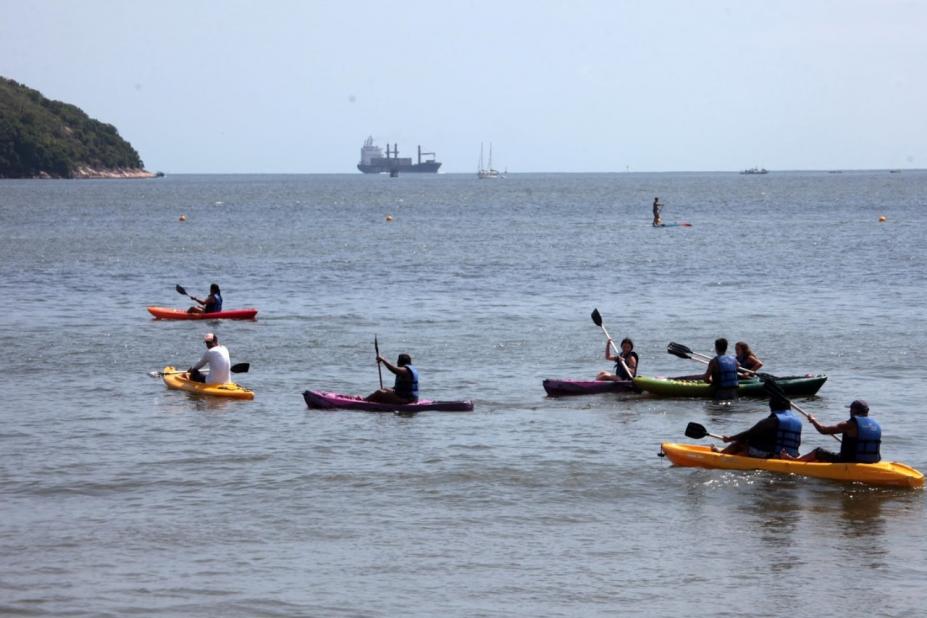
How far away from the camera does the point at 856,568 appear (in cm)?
1432

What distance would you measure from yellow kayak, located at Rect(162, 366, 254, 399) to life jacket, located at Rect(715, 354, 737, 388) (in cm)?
857

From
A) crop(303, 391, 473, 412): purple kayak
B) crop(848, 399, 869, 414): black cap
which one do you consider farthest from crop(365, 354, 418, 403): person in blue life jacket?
crop(848, 399, 869, 414): black cap

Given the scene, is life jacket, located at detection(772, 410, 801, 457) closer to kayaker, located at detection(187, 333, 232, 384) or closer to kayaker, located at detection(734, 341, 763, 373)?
kayaker, located at detection(734, 341, 763, 373)

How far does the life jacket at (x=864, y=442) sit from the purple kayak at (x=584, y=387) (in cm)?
731

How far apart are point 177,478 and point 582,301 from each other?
2353cm

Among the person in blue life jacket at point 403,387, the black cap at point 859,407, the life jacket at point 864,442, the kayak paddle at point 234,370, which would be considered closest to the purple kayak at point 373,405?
the person in blue life jacket at point 403,387

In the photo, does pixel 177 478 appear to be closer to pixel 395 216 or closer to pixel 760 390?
pixel 760 390

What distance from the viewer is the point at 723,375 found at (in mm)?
23719

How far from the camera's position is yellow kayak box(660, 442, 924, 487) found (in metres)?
17.4

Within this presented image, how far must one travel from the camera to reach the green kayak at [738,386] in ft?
78.4

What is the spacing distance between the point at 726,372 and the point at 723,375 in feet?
0.25

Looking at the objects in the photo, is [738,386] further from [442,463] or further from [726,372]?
[442,463]

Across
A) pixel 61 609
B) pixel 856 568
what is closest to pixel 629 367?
pixel 856 568

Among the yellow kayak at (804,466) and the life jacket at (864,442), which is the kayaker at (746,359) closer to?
the yellow kayak at (804,466)
